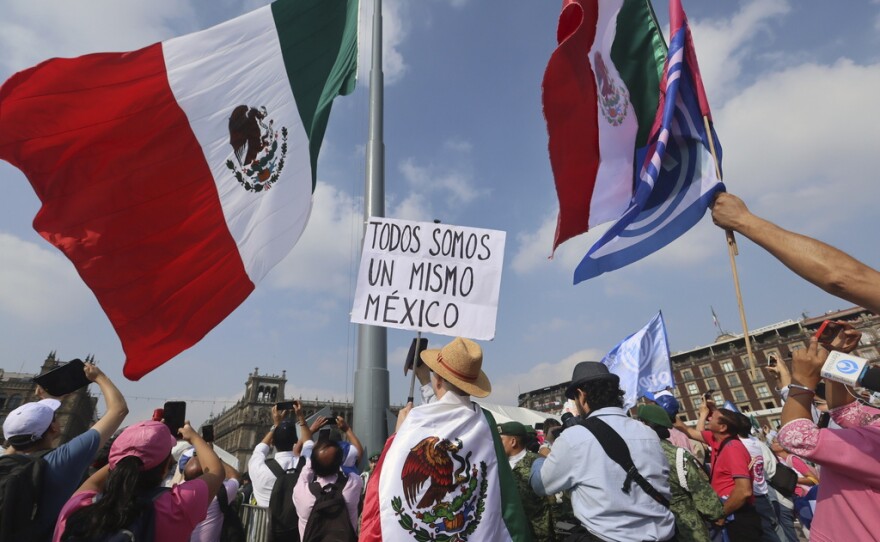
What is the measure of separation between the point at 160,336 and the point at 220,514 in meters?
1.67

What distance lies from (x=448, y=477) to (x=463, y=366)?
570mm

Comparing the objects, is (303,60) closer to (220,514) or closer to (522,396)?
(220,514)

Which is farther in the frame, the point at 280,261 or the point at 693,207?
the point at 280,261

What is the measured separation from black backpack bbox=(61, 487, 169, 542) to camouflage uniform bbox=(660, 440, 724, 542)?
273 cm

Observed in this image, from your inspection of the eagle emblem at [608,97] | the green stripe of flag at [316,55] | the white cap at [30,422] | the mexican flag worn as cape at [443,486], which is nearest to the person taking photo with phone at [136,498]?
the white cap at [30,422]

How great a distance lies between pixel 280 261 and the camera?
5.10 meters

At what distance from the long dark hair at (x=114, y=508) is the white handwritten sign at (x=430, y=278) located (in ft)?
6.95

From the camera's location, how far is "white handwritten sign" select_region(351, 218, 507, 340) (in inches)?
160

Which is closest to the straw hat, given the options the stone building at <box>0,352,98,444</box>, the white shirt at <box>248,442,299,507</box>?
the white shirt at <box>248,442,299,507</box>

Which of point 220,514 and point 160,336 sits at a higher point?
point 160,336

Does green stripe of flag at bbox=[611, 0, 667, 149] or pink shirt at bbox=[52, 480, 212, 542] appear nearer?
pink shirt at bbox=[52, 480, 212, 542]

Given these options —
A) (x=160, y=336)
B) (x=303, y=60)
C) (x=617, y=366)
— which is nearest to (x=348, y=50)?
(x=303, y=60)

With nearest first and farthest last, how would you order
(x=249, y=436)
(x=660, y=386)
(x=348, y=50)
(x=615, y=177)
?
(x=615, y=177)
(x=348, y=50)
(x=660, y=386)
(x=249, y=436)

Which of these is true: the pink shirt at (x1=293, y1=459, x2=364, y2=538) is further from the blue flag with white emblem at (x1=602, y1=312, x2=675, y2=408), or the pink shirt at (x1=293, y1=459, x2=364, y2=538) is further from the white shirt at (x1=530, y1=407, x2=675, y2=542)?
the blue flag with white emblem at (x1=602, y1=312, x2=675, y2=408)
